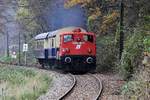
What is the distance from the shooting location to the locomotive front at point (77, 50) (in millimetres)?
29469

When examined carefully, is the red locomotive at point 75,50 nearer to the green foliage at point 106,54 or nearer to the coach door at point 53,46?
the coach door at point 53,46

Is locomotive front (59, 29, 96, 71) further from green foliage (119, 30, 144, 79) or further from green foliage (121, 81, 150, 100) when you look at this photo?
green foliage (121, 81, 150, 100)

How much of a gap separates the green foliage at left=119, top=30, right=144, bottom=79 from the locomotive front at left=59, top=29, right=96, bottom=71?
6260mm

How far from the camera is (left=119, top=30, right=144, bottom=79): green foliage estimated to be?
851 inches

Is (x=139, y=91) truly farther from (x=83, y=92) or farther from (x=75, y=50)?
(x=75, y=50)

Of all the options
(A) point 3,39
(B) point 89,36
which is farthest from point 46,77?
(A) point 3,39

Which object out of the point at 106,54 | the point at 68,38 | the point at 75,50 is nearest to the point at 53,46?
the point at 68,38

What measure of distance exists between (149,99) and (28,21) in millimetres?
44822

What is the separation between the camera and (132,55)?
72.3 ft

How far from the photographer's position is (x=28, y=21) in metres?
56.6

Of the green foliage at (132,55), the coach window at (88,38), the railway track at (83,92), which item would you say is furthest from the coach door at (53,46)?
the railway track at (83,92)

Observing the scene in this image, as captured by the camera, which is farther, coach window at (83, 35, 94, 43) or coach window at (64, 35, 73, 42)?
coach window at (83, 35, 94, 43)

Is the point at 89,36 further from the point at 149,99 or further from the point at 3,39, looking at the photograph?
the point at 3,39

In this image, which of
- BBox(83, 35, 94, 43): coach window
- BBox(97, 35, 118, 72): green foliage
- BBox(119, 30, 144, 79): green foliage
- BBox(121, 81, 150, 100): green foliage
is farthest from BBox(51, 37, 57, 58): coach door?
BBox(121, 81, 150, 100): green foliage
